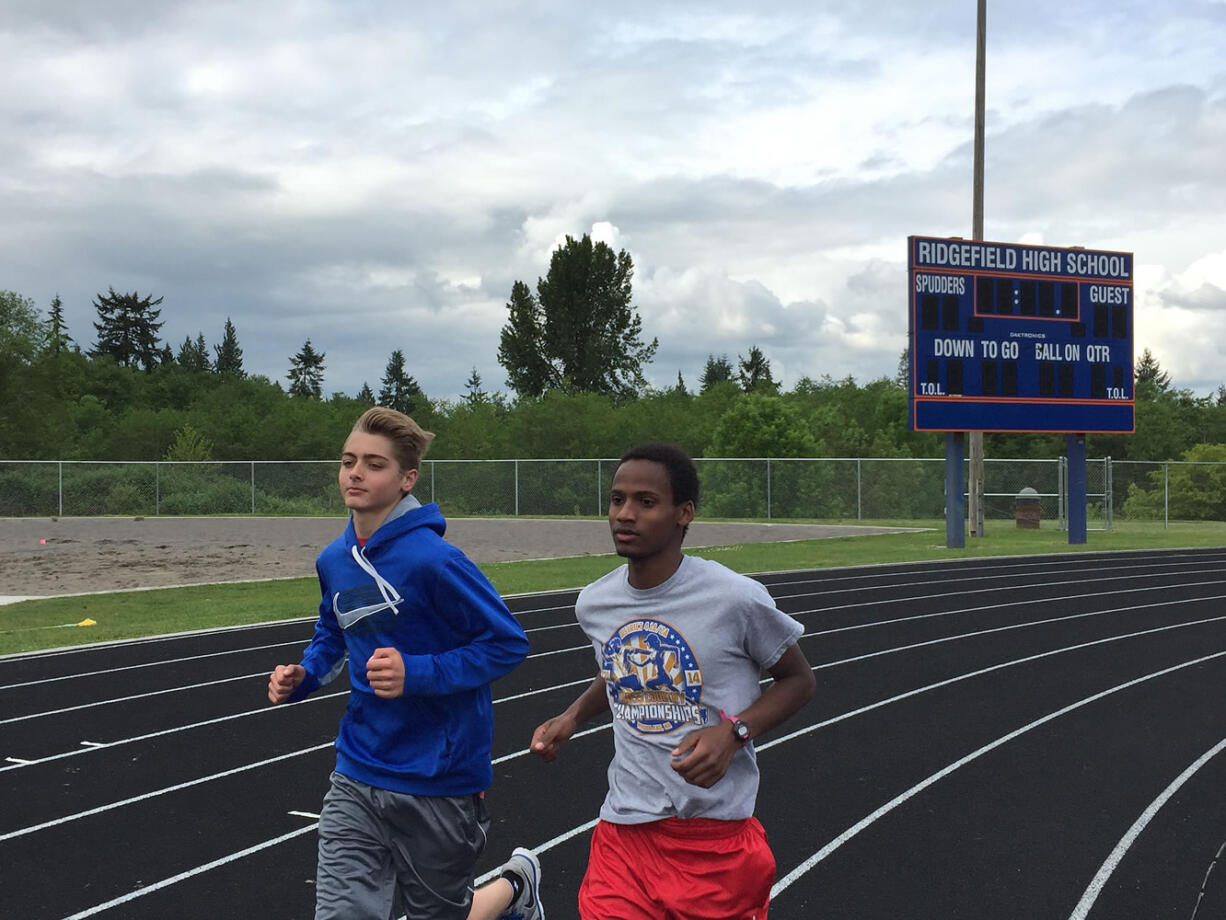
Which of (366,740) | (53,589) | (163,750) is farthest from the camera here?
(53,589)

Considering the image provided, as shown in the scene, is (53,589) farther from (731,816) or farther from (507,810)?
(731,816)

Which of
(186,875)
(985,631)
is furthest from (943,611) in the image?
(186,875)

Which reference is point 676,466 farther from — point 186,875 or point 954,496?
point 954,496

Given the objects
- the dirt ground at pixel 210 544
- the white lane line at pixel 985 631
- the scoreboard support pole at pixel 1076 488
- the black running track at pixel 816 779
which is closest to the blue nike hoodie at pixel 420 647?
the black running track at pixel 816 779

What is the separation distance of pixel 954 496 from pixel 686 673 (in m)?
22.7

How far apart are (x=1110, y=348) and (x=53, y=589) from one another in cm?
1949

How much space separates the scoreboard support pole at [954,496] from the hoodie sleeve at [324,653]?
2181 cm

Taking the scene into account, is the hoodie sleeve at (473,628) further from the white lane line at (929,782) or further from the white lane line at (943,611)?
the white lane line at (943,611)

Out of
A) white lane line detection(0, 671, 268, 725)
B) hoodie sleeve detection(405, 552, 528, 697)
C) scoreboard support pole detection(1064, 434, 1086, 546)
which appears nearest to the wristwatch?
hoodie sleeve detection(405, 552, 528, 697)

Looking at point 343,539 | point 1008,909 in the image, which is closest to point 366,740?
point 343,539

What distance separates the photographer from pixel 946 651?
11.7 metres

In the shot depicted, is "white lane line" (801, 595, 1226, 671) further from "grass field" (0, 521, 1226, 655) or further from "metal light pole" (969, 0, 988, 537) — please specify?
"metal light pole" (969, 0, 988, 537)

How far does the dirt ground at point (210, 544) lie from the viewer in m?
20.3

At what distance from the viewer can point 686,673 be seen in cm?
308
